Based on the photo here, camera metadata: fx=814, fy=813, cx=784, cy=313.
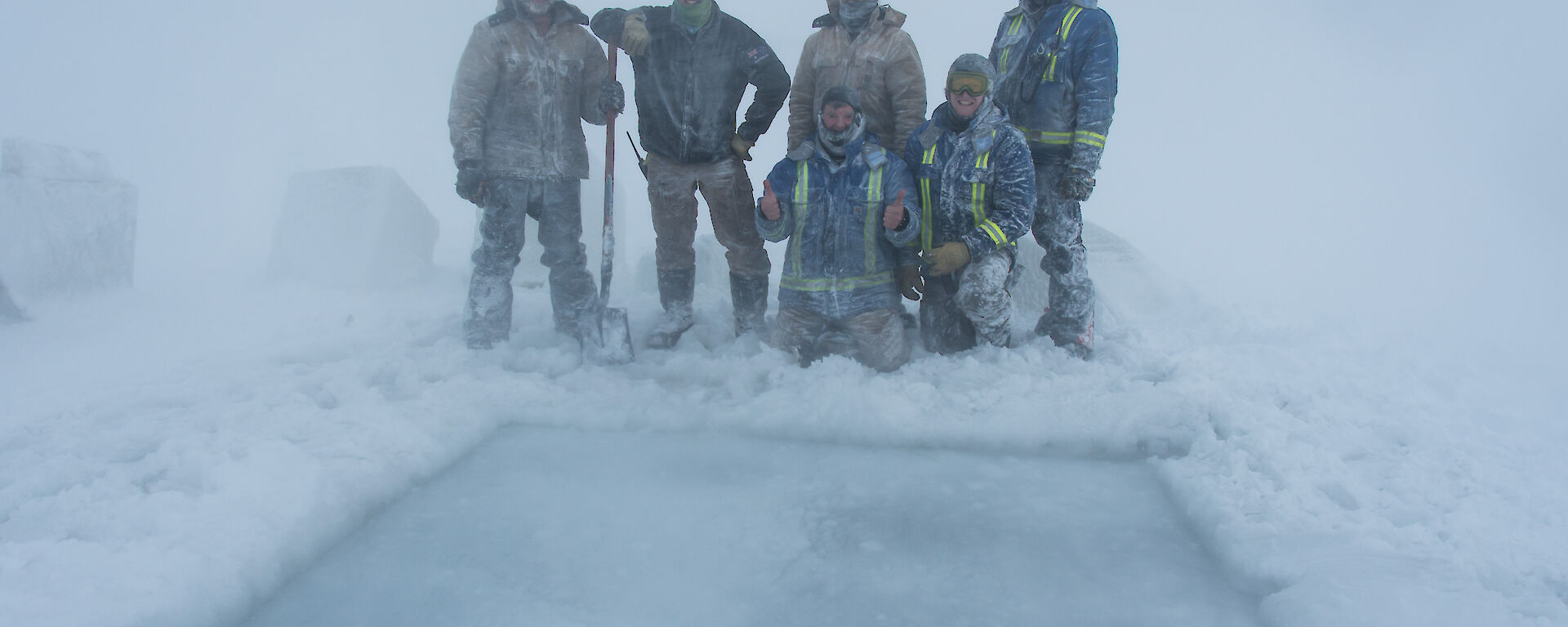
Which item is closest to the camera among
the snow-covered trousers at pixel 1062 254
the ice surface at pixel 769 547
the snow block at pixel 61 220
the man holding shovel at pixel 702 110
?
the ice surface at pixel 769 547

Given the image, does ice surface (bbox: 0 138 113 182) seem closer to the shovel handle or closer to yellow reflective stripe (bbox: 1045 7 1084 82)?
the shovel handle

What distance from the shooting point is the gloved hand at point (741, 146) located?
345 cm

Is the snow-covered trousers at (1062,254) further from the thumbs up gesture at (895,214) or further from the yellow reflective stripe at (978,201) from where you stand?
the thumbs up gesture at (895,214)

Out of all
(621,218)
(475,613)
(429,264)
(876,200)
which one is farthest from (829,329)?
(621,218)

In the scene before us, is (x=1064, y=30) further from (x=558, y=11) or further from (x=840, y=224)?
(x=558, y=11)

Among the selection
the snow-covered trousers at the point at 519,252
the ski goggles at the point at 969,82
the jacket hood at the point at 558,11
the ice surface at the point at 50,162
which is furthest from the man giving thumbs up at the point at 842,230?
the ice surface at the point at 50,162

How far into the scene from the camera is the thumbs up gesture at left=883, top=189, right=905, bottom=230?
117 inches

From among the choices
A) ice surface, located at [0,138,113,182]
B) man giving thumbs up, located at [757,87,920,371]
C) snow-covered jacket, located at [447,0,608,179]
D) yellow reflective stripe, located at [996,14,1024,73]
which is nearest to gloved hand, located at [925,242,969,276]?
man giving thumbs up, located at [757,87,920,371]

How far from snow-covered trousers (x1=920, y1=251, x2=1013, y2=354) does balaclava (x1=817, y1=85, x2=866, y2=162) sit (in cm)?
69

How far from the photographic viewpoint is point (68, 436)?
2.41m

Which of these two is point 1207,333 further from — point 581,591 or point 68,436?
point 68,436

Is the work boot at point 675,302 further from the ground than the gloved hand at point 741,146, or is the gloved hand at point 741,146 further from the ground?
the gloved hand at point 741,146

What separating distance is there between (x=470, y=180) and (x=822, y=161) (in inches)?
57.2

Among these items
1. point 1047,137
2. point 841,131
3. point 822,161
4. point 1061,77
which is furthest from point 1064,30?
point 822,161
